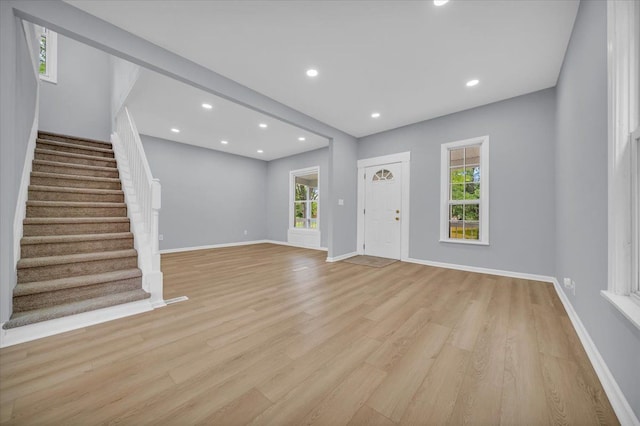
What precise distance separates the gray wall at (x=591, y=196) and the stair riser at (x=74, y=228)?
14.9ft

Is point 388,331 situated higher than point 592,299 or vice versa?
point 592,299

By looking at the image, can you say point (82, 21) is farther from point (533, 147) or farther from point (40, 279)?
point (533, 147)

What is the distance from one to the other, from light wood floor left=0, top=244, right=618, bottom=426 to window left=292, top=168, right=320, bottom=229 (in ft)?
13.7

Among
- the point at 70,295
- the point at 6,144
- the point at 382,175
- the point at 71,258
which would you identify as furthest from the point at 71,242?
the point at 382,175

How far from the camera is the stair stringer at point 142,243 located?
2.50 meters

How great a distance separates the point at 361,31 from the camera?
91.7 inches

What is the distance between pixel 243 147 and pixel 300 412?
20.4ft

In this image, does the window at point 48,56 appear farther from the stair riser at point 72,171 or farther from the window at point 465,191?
the window at point 465,191

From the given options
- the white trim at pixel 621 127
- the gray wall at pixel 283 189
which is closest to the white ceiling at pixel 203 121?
the gray wall at pixel 283 189

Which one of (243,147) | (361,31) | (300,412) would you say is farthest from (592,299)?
(243,147)

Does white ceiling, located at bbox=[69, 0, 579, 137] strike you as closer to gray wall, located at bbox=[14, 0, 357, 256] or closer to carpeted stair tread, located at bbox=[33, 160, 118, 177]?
gray wall, located at bbox=[14, 0, 357, 256]

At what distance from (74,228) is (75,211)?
0.96 ft

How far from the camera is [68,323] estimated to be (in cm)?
201

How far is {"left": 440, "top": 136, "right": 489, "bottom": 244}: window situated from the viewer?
3.86 meters
